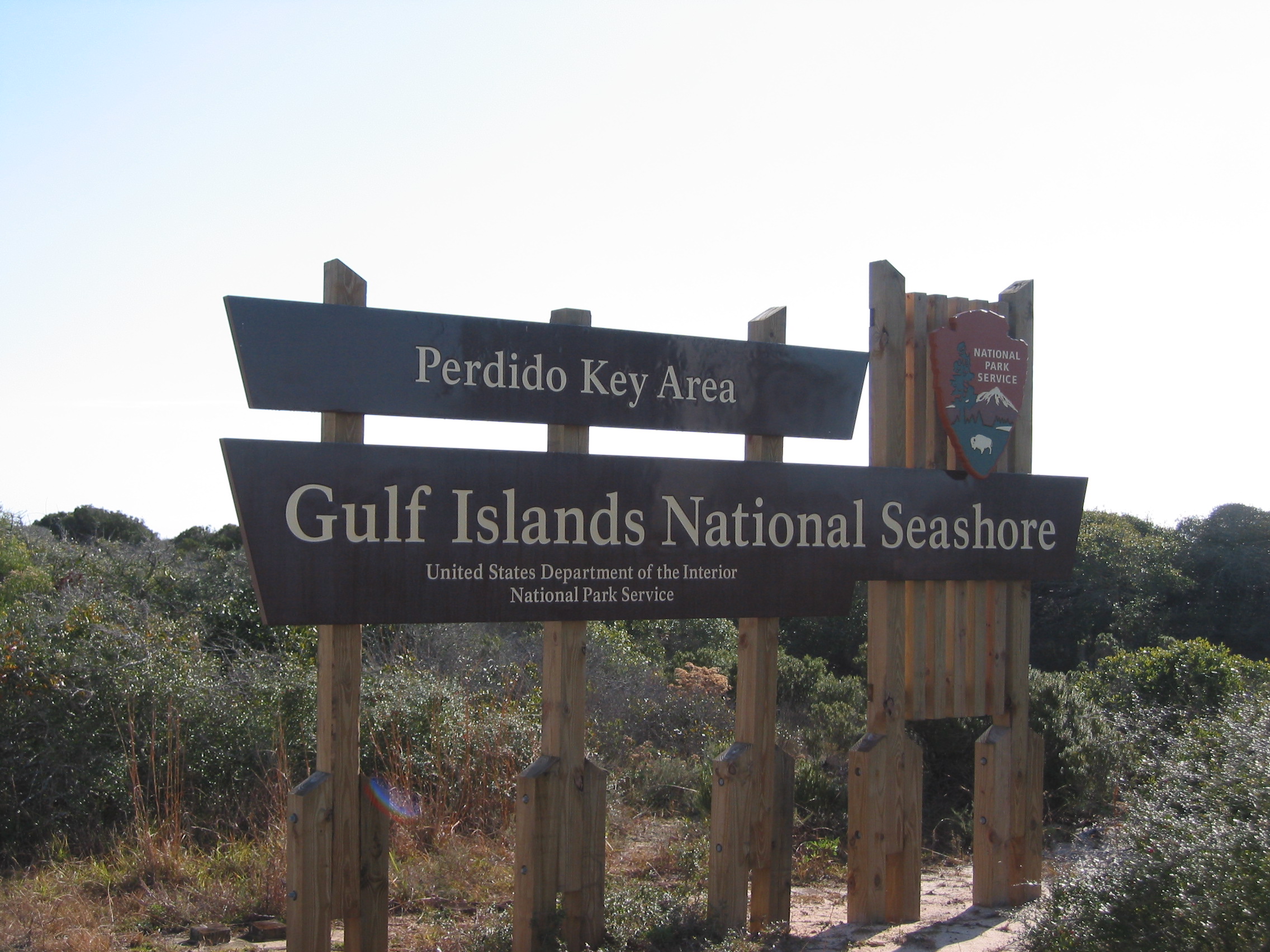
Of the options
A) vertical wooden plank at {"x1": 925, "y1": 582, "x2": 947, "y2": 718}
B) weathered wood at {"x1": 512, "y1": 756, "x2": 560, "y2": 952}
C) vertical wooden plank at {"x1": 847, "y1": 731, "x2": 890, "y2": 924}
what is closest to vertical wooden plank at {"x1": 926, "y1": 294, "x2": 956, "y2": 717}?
vertical wooden plank at {"x1": 925, "y1": 582, "x2": 947, "y2": 718}

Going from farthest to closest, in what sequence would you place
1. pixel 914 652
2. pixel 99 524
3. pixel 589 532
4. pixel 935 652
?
pixel 99 524, pixel 935 652, pixel 914 652, pixel 589 532

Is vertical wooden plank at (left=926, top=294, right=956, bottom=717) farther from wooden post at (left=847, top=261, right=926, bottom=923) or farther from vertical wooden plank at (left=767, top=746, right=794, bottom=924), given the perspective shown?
vertical wooden plank at (left=767, top=746, right=794, bottom=924)

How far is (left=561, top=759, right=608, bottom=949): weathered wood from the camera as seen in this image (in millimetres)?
4570

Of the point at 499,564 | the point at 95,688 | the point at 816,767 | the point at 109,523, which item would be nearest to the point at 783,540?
the point at 499,564

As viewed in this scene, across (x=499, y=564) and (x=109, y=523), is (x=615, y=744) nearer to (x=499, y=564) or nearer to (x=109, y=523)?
(x=499, y=564)

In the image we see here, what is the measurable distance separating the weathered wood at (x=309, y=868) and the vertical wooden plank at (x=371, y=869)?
166 mm

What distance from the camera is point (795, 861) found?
6.60 metres

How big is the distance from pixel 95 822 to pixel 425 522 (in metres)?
3.94

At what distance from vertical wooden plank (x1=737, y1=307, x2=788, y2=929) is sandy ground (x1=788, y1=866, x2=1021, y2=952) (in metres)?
0.29

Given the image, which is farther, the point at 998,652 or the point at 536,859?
the point at 998,652

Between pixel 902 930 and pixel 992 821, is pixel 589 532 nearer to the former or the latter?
pixel 902 930

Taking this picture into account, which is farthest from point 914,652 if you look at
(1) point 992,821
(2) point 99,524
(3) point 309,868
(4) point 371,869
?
(2) point 99,524

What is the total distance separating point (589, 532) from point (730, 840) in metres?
1.62

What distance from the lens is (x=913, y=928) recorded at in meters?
5.18
